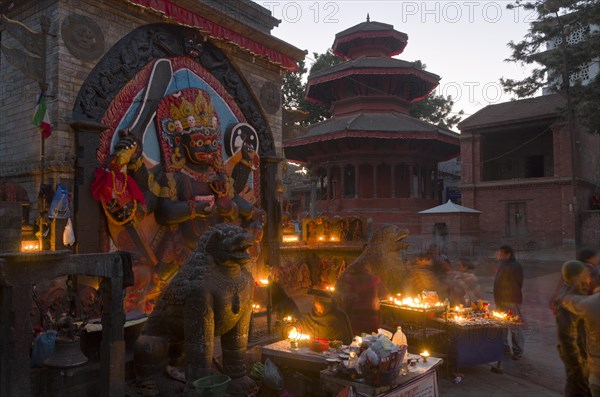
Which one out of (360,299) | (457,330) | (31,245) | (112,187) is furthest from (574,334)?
(31,245)

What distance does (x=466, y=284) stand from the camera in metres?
8.97

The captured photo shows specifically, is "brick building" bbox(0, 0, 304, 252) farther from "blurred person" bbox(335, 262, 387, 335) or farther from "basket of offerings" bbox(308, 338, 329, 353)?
"basket of offerings" bbox(308, 338, 329, 353)

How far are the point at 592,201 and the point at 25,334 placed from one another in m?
29.3

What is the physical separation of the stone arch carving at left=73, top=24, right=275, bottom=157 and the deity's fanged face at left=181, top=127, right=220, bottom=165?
176 centimetres

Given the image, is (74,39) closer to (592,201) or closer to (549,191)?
(549,191)

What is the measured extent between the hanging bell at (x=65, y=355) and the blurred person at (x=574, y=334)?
17.6ft

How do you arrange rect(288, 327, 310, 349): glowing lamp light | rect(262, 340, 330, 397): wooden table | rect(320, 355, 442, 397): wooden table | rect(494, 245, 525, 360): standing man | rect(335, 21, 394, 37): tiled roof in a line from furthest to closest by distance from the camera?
rect(335, 21, 394, 37): tiled roof < rect(494, 245, 525, 360): standing man < rect(288, 327, 310, 349): glowing lamp light < rect(262, 340, 330, 397): wooden table < rect(320, 355, 442, 397): wooden table

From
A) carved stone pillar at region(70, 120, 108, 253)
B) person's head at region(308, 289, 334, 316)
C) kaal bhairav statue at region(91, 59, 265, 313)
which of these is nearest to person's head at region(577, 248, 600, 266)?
person's head at region(308, 289, 334, 316)

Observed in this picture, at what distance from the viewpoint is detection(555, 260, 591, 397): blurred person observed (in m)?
4.82

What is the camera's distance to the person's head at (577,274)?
15.8ft

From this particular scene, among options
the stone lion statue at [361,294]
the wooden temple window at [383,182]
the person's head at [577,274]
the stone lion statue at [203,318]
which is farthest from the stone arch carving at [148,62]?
the wooden temple window at [383,182]

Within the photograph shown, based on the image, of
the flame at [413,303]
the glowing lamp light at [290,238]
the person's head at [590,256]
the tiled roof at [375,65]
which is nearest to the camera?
the person's head at [590,256]

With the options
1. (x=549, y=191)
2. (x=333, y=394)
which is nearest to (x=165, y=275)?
(x=333, y=394)

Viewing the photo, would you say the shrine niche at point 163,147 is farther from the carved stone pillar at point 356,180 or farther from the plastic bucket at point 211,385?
the carved stone pillar at point 356,180
